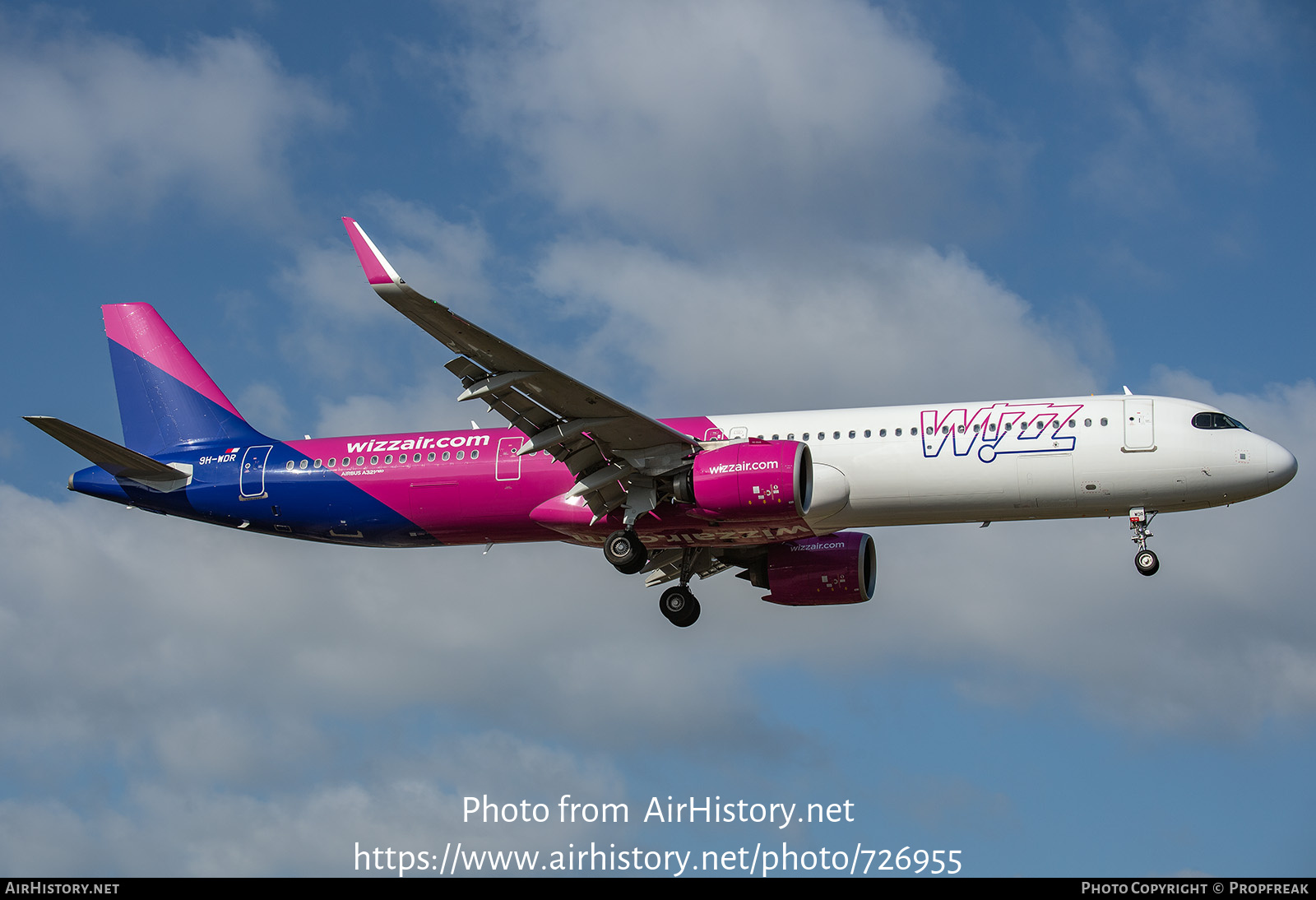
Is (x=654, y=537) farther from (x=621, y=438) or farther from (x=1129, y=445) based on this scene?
(x=1129, y=445)

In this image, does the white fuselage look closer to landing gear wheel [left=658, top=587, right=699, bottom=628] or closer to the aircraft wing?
the aircraft wing

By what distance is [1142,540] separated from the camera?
33594 mm

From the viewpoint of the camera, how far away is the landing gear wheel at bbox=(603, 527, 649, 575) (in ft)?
116

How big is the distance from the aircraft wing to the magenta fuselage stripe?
12811mm

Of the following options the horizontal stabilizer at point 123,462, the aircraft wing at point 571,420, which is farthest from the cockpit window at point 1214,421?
the horizontal stabilizer at point 123,462

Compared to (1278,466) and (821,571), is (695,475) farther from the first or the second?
(1278,466)

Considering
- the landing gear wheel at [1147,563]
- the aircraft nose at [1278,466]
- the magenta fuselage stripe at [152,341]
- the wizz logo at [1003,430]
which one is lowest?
the landing gear wheel at [1147,563]

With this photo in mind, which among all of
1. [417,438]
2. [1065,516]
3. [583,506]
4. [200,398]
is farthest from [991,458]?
[200,398]

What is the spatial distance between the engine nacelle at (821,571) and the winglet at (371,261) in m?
16.2

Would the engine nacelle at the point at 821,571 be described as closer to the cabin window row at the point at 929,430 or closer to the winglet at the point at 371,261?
the cabin window row at the point at 929,430

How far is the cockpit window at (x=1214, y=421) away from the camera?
3338 centimetres

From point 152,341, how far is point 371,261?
1848 cm

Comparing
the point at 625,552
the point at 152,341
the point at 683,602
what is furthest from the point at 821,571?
the point at 152,341
